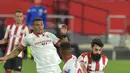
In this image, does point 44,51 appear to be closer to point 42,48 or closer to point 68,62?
point 42,48

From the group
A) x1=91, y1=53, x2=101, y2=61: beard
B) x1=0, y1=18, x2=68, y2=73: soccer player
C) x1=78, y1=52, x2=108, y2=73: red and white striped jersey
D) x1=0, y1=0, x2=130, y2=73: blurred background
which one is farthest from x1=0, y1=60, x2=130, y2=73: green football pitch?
x1=91, y1=53, x2=101, y2=61: beard

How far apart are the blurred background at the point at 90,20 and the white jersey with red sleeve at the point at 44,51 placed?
40.6ft

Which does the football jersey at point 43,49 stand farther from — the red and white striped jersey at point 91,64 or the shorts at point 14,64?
the shorts at point 14,64

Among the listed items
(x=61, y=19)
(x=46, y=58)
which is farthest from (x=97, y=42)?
(x=61, y=19)

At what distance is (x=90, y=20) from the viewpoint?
26031mm

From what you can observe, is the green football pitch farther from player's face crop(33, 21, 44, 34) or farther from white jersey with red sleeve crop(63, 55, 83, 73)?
white jersey with red sleeve crop(63, 55, 83, 73)

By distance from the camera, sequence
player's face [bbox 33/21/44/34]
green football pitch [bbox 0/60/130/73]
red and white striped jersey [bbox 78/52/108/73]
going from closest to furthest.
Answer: red and white striped jersey [bbox 78/52/108/73] → player's face [bbox 33/21/44/34] → green football pitch [bbox 0/60/130/73]

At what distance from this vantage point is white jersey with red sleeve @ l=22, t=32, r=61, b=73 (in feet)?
34.8

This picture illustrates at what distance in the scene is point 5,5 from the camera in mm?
25938

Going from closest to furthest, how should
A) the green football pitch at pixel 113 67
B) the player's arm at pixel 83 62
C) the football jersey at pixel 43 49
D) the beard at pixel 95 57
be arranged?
the player's arm at pixel 83 62
the beard at pixel 95 57
the football jersey at pixel 43 49
the green football pitch at pixel 113 67

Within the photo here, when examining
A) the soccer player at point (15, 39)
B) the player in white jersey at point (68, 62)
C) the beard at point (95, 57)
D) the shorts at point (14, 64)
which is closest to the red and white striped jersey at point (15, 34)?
the soccer player at point (15, 39)

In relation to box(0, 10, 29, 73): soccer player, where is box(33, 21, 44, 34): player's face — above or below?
above

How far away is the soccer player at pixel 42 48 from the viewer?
417 inches

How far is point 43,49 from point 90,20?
50.6 ft
